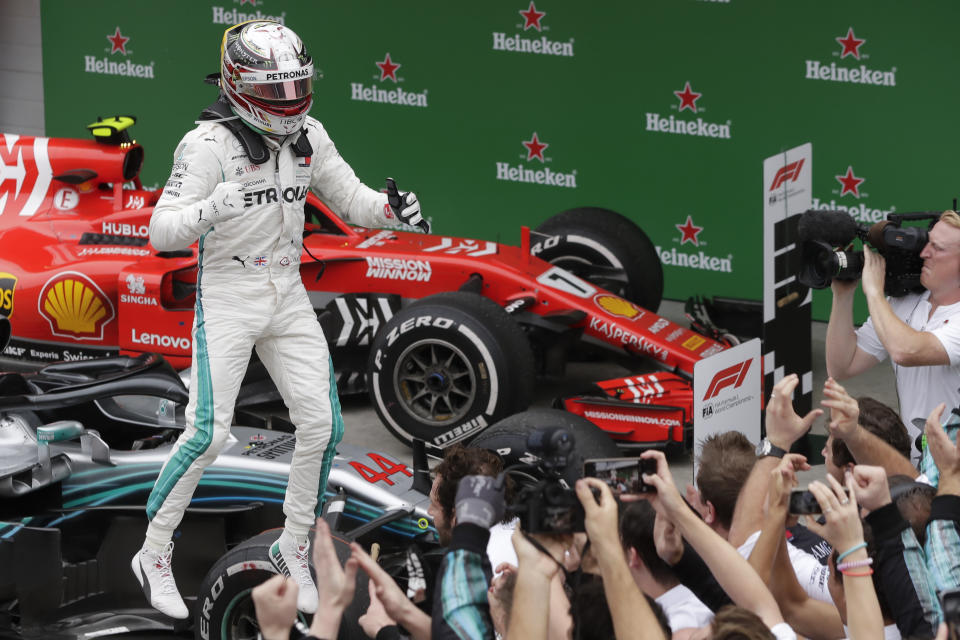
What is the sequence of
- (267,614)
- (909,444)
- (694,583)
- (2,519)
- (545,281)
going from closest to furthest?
(267,614) < (694,583) < (909,444) < (2,519) < (545,281)

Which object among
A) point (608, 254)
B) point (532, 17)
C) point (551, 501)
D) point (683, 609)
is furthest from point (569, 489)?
point (532, 17)

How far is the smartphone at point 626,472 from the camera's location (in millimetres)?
3611

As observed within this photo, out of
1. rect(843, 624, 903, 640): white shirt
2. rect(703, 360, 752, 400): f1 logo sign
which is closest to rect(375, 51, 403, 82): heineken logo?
rect(703, 360, 752, 400): f1 logo sign

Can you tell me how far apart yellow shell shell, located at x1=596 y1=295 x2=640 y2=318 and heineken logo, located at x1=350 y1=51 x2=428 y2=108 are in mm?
3512

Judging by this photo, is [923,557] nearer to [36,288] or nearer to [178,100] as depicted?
[36,288]

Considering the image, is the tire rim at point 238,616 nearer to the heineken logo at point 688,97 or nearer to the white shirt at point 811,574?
the white shirt at point 811,574

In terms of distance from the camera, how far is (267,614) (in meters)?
3.05

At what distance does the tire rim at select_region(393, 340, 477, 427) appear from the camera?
7.06m

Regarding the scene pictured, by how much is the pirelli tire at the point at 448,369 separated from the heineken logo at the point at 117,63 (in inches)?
220

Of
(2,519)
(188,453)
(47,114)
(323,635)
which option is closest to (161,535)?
(188,453)

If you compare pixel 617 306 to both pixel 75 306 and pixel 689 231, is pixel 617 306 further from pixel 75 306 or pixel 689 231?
pixel 75 306

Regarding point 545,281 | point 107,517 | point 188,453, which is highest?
point 545,281

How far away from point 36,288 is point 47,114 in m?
4.95

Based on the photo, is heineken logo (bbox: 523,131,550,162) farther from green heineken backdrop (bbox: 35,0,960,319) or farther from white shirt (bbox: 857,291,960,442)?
white shirt (bbox: 857,291,960,442)
